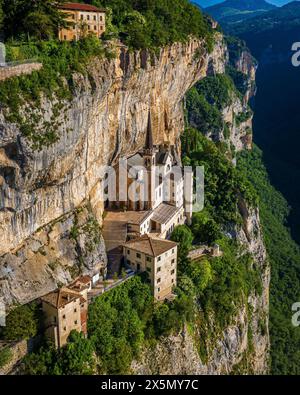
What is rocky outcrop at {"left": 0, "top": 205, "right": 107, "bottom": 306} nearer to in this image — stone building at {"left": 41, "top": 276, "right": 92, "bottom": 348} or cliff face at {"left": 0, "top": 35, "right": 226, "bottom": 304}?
cliff face at {"left": 0, "top": 35, "right": 226, "bottom": 304}

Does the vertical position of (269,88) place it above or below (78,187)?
below

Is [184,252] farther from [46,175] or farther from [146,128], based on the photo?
[46,175]

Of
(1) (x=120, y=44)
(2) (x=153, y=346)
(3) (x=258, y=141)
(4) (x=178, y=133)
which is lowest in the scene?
(3) (x=258, y=141)

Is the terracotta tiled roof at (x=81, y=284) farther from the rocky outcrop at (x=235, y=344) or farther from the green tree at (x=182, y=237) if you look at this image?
the green tree at (x=182, y=237)

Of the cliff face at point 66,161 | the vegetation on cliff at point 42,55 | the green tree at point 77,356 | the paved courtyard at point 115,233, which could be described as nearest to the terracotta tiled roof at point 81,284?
the cliff face at point 66,161

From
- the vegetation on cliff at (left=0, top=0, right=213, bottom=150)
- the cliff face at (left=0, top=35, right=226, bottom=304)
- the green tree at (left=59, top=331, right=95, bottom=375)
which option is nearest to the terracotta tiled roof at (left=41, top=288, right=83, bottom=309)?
the cliff face at (left=0, top=35, right=226, bottom=304)

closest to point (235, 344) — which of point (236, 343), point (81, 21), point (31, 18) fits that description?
point (236, 343)

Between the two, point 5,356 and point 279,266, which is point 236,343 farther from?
point 279,266

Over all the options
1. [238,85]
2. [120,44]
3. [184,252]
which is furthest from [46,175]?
[238,85]
